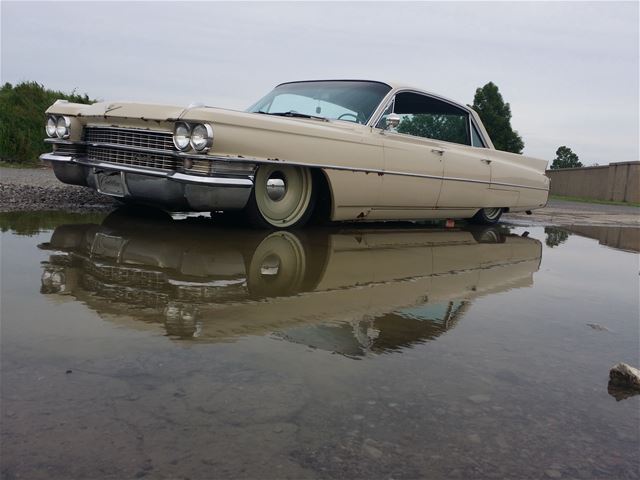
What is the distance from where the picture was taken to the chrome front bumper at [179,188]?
4.32 m

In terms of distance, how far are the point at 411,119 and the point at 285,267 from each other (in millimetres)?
3377

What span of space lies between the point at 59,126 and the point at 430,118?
12.9 ft

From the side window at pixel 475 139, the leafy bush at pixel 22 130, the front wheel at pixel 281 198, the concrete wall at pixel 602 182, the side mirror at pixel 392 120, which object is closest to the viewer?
the front wheel at pixel 281 198

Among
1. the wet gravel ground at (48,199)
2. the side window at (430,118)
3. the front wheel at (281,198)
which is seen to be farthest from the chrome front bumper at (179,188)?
the side window at (430,118)

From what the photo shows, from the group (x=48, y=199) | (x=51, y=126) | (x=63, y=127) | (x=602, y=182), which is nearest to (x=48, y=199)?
(x=48, y=199)

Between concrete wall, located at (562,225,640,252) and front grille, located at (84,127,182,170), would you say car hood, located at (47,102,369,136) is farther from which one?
concrete wall, located at (562,225,640,252)

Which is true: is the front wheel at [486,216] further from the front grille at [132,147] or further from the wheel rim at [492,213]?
the front grille at [132,147]

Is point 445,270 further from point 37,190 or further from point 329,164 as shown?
point 37,190

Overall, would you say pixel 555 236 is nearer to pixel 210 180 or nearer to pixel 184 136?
pixel 210 180

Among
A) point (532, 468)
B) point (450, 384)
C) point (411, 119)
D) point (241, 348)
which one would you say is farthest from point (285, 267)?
point (411, 119)

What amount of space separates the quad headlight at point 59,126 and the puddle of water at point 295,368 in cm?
149

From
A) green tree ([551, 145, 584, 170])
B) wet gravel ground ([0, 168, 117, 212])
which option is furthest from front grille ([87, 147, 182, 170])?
green tree ([551, 145, 584, 170])

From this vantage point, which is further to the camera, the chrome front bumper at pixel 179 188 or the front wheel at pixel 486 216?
the front wheel at pixel 486 216

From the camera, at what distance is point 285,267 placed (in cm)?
363
